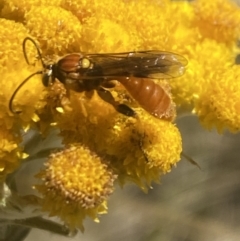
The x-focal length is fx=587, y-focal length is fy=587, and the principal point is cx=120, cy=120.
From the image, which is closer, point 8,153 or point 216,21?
point 8,153

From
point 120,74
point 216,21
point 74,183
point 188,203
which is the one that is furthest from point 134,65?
point 188,203

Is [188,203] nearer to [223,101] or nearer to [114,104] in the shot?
[223,101]

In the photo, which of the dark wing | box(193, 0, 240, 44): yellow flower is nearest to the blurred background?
box(193, 0, 240, 44): yellow flower

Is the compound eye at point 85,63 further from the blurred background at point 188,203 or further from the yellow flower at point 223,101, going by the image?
the blurred background at point 188,203

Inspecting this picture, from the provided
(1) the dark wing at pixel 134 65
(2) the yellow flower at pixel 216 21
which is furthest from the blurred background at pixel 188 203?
(1) the dark wing at pixel 134 65

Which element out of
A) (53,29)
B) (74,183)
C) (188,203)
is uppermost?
(53,29)

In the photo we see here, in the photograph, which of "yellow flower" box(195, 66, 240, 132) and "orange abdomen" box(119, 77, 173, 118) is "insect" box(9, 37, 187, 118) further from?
"yellow flower" box(195, 66, 240, 132)

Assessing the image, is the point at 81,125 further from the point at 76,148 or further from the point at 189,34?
the point at 189,34
